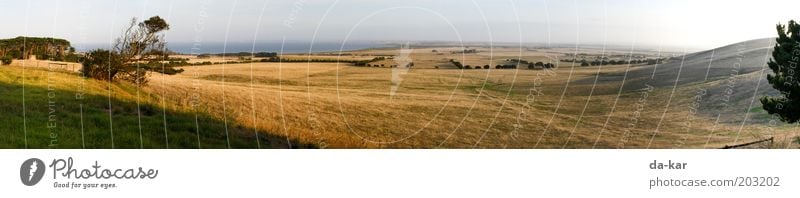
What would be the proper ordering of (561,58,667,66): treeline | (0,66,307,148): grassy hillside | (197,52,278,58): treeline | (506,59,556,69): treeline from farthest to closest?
(561,58,667,66): treeline → (506,59,556,69): treeline → (197,52,278,58): treeline → (0,66,307,148): grassy hillside

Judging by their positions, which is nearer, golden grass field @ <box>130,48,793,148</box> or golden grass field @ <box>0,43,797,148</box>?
golden grass field @ <box>0,43,797,148</box>

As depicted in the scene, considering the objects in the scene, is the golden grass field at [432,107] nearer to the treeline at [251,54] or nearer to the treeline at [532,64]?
the treeline at [532,64]

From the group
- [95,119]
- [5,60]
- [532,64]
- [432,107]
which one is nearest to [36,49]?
[5,60]

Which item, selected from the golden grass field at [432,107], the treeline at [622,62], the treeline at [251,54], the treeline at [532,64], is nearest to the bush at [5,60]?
the golden grass field at [432,107]

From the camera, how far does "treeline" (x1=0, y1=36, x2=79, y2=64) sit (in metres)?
10.7

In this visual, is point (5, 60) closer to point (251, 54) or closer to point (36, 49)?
point (36, 49)

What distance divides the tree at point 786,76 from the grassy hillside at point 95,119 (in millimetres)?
7592

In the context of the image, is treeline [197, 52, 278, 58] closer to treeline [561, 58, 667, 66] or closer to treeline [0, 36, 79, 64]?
treeline [0, 36, 79, 64]

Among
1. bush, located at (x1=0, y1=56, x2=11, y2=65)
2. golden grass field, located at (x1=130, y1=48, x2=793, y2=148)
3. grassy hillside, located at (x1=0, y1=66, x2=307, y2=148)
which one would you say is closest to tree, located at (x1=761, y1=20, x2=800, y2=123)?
golden grass field, located at (x1=130, y1=48, x2=793, y2=148)

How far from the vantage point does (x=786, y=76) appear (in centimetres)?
1134

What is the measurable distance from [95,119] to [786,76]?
33.7 feet

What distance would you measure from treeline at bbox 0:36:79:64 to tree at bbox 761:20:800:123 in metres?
10.6

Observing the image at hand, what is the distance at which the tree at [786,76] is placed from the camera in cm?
1117
